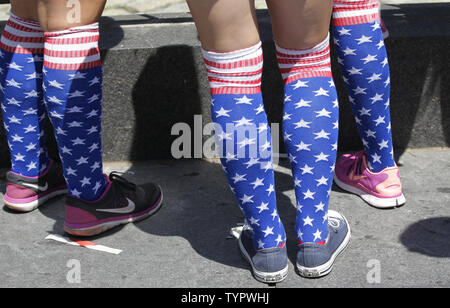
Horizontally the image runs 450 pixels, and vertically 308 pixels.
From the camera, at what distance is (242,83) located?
1700mm

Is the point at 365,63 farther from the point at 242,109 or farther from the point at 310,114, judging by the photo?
the point at 242,109

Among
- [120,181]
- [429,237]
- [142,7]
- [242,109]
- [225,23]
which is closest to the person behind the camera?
[225,23]

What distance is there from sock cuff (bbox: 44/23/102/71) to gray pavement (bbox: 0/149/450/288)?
23.1 inches

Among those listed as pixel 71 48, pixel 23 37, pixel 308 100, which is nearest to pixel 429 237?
pixel 308 100

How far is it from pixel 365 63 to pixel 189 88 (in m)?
0.77

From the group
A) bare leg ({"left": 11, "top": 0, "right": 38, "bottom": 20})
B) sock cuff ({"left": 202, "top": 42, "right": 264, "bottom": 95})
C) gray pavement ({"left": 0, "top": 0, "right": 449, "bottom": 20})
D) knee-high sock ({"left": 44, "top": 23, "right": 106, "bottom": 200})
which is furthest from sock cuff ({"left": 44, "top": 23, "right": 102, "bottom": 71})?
gray pavement ({"left": 0, "top": 0, "right": 449, "bottom": 20})

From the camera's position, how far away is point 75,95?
197cm

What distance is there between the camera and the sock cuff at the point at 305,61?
5.79ft

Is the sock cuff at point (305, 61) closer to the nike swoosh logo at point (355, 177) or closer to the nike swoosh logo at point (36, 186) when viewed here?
the nike swoosh logo at point (355, 177)

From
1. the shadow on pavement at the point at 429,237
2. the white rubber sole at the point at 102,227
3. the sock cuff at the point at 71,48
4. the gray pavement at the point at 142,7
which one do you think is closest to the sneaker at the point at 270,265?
the shadow on pavement at the point at 429,237

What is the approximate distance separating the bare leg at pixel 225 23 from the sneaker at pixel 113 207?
759 mm

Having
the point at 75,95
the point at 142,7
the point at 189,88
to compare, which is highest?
the point at 75,95

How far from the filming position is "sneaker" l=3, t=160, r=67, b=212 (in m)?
2.36

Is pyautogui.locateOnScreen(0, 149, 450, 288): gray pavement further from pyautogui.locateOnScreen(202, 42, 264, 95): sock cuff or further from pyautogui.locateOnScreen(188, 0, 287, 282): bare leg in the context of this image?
pyautogui.locateOnScreen(202, 42, 264, 95): sock cuff
